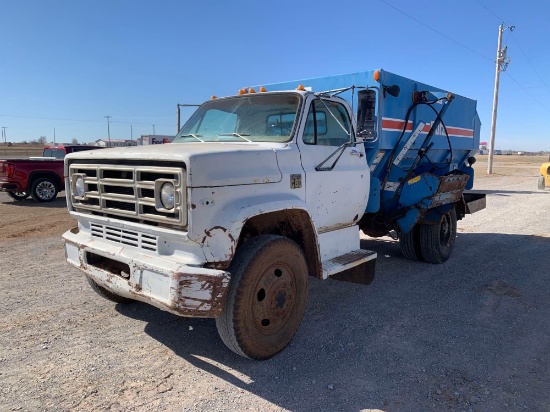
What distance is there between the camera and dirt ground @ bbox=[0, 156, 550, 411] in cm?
303

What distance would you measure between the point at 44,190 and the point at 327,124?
11.4 m

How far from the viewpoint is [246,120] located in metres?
4.36

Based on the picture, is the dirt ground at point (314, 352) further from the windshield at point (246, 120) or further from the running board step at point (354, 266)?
the windshield at point (246, 120)

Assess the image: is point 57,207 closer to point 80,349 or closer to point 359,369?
point 80,349

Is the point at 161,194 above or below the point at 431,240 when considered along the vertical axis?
above

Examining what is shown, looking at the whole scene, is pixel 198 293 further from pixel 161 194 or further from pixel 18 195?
pixel 18 195

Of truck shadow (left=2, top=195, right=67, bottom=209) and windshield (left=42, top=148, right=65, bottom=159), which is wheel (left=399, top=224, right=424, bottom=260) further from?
windshield (left=42, top=148, right=65, bottom=159)

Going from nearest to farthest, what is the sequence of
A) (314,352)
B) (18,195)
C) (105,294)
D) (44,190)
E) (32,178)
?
(314,352), (105,294), (32,178), (44,190), (18,195)

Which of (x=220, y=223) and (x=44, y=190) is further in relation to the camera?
(x=44, y=190)

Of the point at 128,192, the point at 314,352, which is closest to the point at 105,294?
the point at 128,192

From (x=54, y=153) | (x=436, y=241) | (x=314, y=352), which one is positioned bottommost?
(x=314, y=352)

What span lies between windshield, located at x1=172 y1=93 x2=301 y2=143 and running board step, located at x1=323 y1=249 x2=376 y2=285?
1.39 metres

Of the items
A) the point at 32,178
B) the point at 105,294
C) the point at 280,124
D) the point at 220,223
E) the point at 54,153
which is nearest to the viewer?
the point at 220,223

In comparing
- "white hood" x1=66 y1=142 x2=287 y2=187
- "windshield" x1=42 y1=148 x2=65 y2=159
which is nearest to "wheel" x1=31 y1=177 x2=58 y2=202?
"windshield" x1=42 y1=148 x2=65 y2=159
